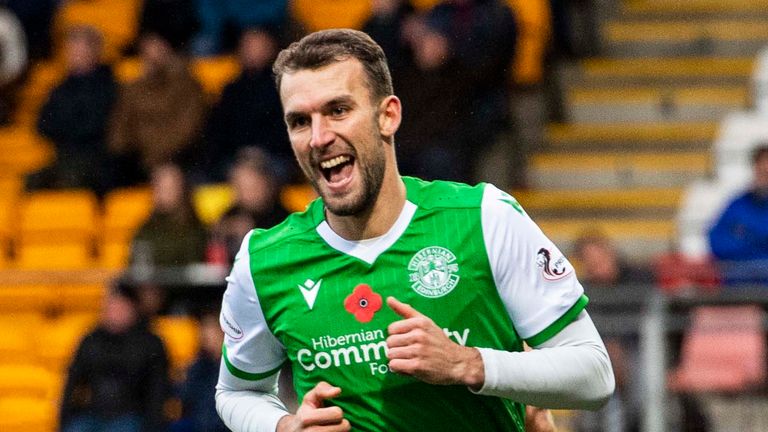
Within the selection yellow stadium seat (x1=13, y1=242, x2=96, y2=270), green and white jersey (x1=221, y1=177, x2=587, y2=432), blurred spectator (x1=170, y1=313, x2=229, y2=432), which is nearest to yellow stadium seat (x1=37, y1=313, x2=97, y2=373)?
yellow stadium seat (x1=13, y1=242, x2=96, y2=270)

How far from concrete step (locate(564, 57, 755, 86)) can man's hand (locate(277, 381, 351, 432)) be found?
840cm

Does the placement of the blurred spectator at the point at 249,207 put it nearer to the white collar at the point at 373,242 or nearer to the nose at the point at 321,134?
the white collar at the point at 373,242

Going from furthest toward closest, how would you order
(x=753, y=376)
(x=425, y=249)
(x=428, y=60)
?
1. (x=428, y=60)
2. (x=753, y=376)
3. (x=425, y=249)

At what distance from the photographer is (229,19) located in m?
12.3

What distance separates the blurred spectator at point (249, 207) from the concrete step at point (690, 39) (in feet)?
13.6

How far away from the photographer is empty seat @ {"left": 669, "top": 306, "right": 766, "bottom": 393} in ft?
27.8

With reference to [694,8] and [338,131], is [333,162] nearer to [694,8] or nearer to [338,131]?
[338,131]

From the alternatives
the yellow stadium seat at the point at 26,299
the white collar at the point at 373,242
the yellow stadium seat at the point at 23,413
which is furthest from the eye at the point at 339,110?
the yellow stadium seat at the point at 23,413

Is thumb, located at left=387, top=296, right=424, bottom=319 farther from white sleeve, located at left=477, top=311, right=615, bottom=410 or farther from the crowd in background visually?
the crowd in background

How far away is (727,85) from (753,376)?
406cm

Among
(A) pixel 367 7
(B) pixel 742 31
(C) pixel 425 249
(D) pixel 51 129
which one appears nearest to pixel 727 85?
(B) pixel 742 31

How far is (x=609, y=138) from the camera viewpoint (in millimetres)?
11891

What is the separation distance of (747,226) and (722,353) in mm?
950

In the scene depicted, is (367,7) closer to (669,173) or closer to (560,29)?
(560,29)
